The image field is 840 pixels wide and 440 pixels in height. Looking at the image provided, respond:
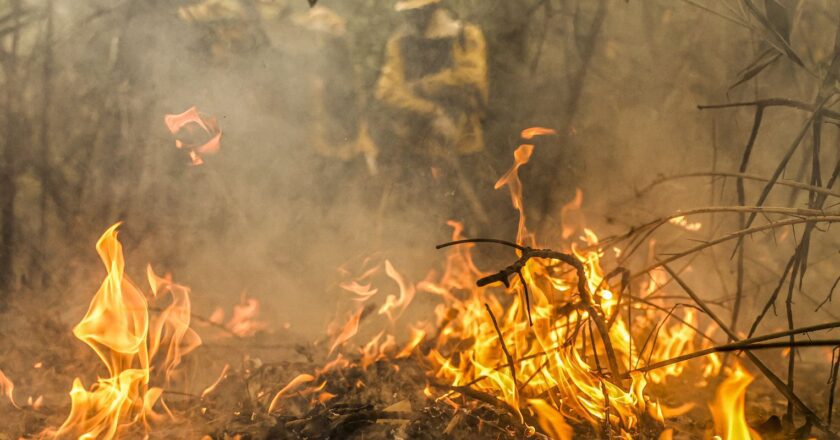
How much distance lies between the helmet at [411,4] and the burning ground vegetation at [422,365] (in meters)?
1.11

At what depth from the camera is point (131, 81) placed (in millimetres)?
3906

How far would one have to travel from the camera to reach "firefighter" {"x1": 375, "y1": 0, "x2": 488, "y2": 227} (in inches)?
165

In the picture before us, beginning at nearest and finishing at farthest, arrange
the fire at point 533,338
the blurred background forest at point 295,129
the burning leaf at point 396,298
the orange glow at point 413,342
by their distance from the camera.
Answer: the fire at point 533,338
the blurred background forest at point 295,129
the orange glow at point 413,342
the burning leaf at point 396,298

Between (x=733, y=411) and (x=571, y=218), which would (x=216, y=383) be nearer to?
(x=571, y=218)

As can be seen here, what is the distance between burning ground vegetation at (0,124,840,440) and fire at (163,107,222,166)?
0.74 m

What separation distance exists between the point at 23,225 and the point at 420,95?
8.88 feet

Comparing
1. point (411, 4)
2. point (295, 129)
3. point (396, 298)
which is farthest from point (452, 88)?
point (396, 298)

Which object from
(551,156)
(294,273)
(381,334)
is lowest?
(381,334)

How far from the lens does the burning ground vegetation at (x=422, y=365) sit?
293 centimetres

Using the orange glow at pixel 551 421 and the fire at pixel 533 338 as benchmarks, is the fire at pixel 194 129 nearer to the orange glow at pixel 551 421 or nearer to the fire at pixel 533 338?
the fire at pixel 533 338

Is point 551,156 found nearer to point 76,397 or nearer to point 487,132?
point 487,132

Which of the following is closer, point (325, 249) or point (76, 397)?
point (76, 397)

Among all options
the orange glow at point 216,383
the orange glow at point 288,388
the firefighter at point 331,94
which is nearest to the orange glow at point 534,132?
the firefighter at point 331,94

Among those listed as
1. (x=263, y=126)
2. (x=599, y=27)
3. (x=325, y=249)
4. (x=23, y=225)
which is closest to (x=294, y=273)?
(x=325, y=249)
